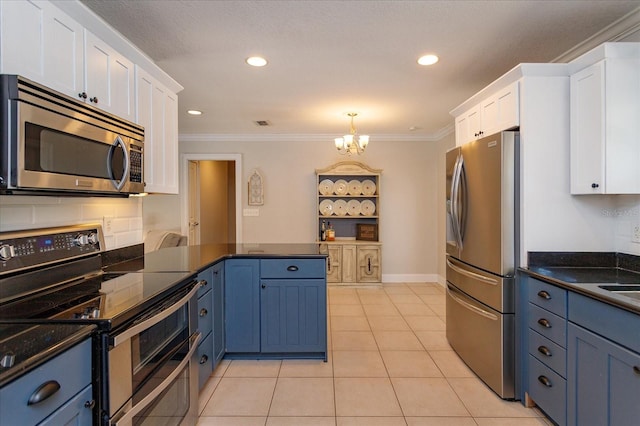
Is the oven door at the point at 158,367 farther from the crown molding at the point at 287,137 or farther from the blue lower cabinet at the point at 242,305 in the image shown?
the crown molding at the point at 287,137

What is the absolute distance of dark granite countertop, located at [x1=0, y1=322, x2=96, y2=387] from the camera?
862mm

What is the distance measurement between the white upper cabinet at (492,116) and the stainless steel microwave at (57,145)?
7.89 feet

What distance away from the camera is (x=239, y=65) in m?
2.82

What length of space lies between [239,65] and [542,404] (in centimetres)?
320

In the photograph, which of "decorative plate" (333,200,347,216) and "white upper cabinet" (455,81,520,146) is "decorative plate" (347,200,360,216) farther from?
"white upper cabinet" (455,81,520,146)

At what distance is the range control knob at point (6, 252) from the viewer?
4.66 feet

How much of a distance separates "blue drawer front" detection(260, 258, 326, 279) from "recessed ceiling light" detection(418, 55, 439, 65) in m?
1.79

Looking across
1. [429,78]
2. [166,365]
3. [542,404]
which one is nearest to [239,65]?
[429,78]

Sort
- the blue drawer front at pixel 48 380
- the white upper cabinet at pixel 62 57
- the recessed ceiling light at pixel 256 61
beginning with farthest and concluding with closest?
the recessed ceiling light at pixel 256 61 → the white upper cabinet at pixel 62 57 → the blue drawer front at pixel 48 380

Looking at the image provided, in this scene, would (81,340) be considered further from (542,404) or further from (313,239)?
(313,239)

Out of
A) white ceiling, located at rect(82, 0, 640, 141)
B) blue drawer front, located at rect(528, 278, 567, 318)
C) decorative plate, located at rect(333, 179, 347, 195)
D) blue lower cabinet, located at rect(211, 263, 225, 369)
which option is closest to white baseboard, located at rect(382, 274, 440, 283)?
decorative plate, located at rect(333, 179, 347, 195)

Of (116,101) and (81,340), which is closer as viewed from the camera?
(81,340)

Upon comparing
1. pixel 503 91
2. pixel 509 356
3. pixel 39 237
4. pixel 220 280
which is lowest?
pixel 509 356

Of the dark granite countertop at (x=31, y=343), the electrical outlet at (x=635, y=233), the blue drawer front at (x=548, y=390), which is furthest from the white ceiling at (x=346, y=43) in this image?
the blue drawer front at (x=548, y=390)
